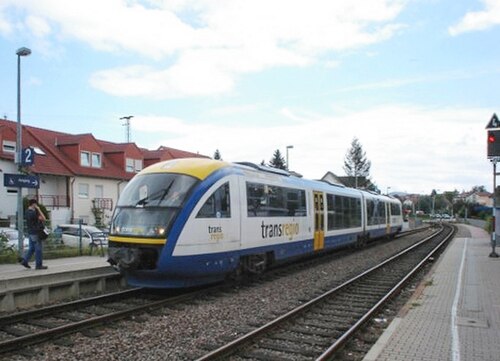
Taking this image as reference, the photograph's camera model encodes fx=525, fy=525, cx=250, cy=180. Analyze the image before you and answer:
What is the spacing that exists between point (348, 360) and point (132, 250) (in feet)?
15.6

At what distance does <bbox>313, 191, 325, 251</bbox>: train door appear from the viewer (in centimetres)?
1681

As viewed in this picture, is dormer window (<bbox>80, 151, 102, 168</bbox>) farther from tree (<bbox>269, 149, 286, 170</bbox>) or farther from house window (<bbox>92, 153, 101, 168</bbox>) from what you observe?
tree (<bbox>269, 149, 286, 170</bbox>)

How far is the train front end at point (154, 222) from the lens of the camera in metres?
9.66

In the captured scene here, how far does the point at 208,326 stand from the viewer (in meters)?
8.18

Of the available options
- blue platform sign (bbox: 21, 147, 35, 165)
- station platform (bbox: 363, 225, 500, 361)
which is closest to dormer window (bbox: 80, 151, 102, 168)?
blue platform sign (bbox: 21, 147, 35, 165)

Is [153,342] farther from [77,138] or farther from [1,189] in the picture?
[77,138]

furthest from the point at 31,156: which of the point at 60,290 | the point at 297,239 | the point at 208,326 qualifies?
the point at 208,326

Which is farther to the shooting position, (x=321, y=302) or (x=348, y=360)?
(x=321, y=302)

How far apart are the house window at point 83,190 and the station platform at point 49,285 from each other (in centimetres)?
→ 2623

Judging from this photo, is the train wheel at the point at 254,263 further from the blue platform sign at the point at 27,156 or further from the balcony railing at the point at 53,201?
the balcony railing at the point at 53,201

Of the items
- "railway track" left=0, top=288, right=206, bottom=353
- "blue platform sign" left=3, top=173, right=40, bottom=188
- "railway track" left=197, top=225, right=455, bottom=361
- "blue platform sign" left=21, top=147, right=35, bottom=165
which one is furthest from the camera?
"blue platform sign" left=21, top=147, right=35, bottom=165

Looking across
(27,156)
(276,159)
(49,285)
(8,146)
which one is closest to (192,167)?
(49,285)

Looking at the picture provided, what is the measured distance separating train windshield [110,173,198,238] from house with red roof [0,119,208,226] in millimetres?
24735

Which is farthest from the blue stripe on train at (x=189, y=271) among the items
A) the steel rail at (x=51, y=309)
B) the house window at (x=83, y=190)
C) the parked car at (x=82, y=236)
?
the house window at (x=83, y=190)
